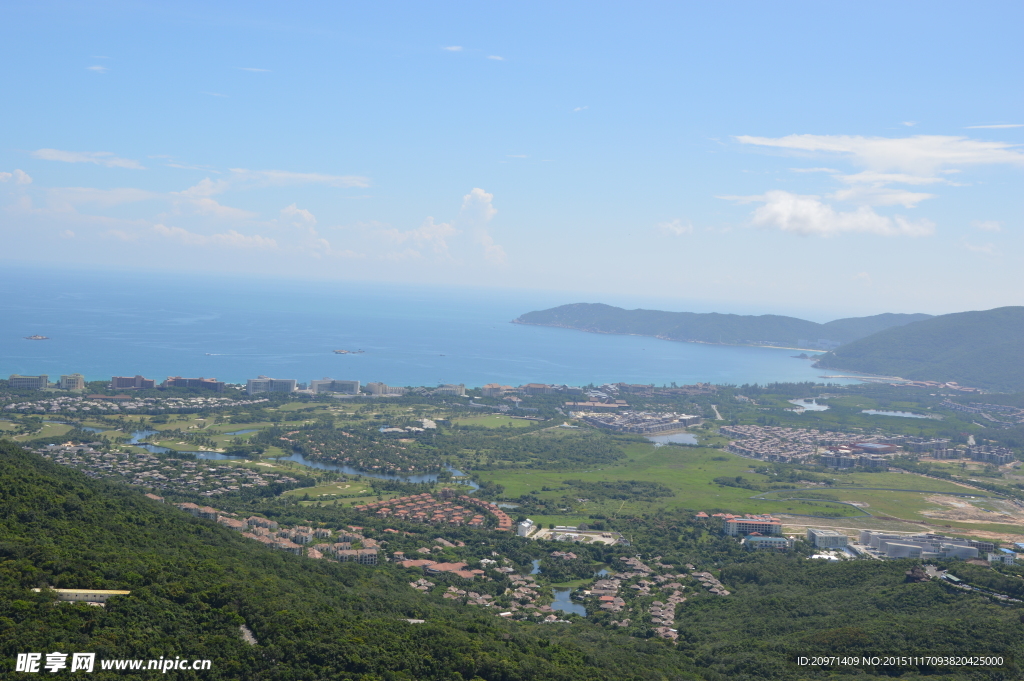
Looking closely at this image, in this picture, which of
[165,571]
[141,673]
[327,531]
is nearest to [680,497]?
[327,531]

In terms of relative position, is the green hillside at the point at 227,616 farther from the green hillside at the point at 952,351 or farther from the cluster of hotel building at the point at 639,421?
the green hillside at the point at 952,351

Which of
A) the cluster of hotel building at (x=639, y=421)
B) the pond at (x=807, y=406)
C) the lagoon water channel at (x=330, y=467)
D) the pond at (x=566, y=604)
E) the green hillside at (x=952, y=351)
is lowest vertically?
the pond at (x=566, y=604)

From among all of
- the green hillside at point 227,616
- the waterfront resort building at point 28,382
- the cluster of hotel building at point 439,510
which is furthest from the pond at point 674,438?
the waterfront resort building at point 28,382

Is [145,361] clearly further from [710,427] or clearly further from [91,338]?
[710,427]

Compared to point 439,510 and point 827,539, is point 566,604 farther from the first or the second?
point 827,539

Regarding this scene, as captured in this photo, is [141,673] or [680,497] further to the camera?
[680,497]

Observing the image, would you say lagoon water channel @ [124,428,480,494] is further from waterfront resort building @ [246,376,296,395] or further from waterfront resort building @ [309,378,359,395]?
waterfront resort building @ [309,378,359,395]
